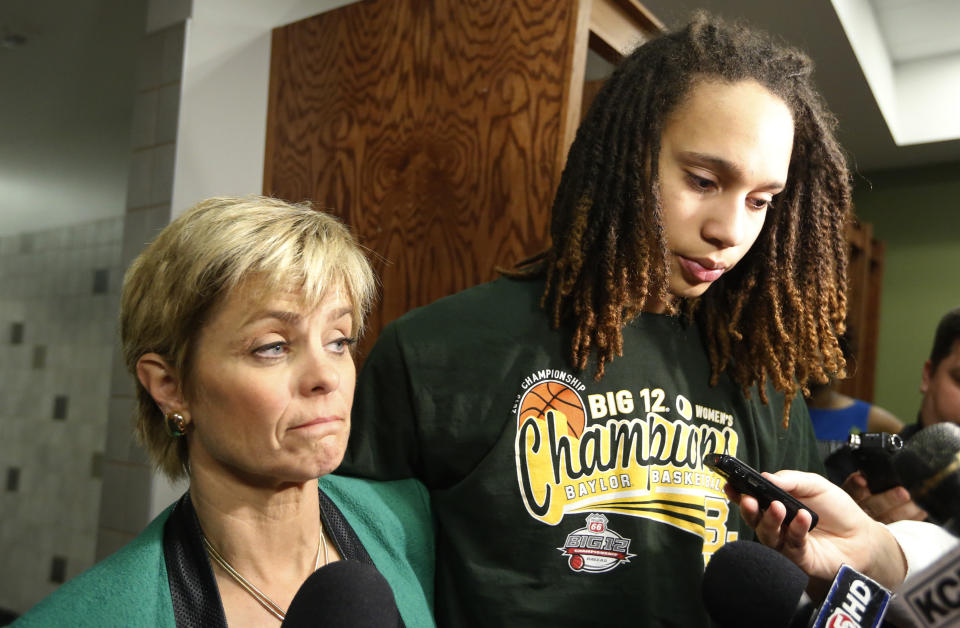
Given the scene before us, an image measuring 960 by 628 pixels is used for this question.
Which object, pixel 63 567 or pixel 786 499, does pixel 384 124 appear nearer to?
pixel 786 499

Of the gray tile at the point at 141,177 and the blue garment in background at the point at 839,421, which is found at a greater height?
the gray tile at the point at 141,177

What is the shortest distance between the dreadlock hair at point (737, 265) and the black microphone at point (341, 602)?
51cm

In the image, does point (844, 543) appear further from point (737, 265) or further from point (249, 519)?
point (249, 519)

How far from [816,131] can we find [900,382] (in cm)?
409

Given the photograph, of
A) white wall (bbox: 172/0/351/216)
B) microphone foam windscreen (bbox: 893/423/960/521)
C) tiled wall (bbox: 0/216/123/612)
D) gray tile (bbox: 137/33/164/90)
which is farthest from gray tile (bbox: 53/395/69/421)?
microphone foam windscreen (bbox: 893/423/960/521)

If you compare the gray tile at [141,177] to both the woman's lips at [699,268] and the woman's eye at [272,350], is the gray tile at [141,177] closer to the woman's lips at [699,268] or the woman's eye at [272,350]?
the woman's eye at [272,350]

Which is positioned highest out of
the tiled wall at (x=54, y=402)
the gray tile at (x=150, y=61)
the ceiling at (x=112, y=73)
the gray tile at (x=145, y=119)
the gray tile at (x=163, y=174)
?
the ceiling at (x=112, y=73)

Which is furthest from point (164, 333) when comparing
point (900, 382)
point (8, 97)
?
point (900, 382)

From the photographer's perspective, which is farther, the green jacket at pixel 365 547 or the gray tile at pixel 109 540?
the gray tile at pixel 109 540

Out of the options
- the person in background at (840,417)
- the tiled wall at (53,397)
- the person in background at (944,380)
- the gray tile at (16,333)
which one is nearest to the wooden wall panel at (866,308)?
the person in background at (840,417)

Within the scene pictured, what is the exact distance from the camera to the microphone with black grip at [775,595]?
1.86 ft

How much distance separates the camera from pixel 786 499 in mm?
821

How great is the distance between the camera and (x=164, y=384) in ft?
2.71

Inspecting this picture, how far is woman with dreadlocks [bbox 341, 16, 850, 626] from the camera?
99cm
